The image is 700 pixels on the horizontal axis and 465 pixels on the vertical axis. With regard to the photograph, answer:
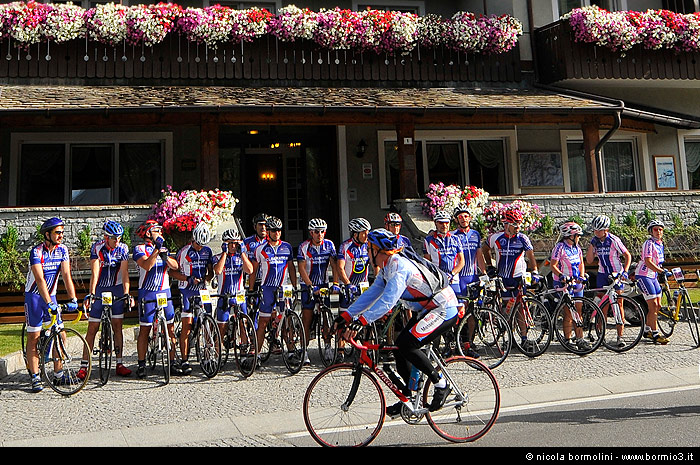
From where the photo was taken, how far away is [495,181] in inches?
653

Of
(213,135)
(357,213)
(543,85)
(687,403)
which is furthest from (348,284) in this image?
(543,85)

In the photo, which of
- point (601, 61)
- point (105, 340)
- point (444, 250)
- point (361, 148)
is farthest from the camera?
point (361, 148)

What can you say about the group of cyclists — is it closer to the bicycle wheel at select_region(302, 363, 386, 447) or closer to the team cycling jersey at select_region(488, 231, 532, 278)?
the team cycling jersey at select_region(488, 231, 532, 278)

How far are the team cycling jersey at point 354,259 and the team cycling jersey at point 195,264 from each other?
1.85 m

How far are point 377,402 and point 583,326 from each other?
15.0 feet

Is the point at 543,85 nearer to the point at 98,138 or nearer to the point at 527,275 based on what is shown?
the point at 527,275

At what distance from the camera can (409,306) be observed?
217 inches

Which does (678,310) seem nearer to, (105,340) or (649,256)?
(649,256)

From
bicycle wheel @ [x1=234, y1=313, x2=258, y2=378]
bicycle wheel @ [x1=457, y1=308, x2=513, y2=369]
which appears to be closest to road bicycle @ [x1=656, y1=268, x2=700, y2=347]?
bicycle wheel @ [x1=457, y1=308, x2=513, y2=369]

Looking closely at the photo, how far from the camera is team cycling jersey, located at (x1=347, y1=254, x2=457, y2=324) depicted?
16.7ft

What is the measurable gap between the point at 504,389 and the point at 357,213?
9.04 m

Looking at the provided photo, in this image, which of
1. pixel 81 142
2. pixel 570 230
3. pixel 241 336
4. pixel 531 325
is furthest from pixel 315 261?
pixel 81 142

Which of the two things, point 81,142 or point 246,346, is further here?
point 81,142

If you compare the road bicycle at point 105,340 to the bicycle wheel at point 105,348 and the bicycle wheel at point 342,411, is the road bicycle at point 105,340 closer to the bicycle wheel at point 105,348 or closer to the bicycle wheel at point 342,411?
the bicycle wheel at point 105,348
